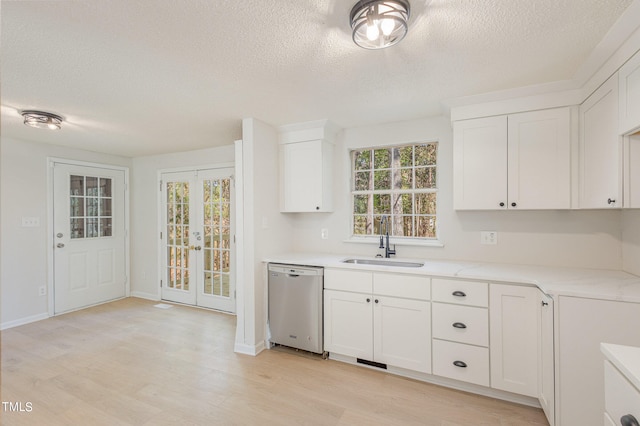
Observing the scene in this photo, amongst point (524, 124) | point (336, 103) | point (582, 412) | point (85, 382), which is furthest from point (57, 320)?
point (524, 124)

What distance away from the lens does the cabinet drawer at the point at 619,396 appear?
2.60ft

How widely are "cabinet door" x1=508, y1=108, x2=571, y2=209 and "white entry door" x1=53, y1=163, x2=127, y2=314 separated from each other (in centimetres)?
550

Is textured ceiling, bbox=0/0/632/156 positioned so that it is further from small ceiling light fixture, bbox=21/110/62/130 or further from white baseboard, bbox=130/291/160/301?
white baseboard, bbox=130/291/160/301

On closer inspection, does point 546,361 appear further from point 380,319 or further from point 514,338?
point 380,319

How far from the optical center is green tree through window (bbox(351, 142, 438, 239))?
3102 mm

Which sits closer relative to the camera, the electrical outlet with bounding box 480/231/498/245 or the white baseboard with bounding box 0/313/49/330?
the electrical outlet with bounding box 480/231/498/245

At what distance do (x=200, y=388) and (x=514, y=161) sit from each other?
317 cm

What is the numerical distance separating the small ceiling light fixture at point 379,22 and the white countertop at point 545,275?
1.73m

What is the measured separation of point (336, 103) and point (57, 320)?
4513mm

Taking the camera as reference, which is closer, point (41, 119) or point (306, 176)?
point (41, 119)

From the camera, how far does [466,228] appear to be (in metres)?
2.85

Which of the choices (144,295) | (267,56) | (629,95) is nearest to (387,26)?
(267,56)

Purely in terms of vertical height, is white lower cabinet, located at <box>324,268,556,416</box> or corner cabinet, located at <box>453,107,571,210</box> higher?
corner cabinet, located at <box>453,107,571,210</box>

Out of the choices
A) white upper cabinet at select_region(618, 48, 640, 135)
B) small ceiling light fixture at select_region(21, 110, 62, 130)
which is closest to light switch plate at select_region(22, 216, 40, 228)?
small ceiling light fixture at select_region(21, 110, 62, 130)
